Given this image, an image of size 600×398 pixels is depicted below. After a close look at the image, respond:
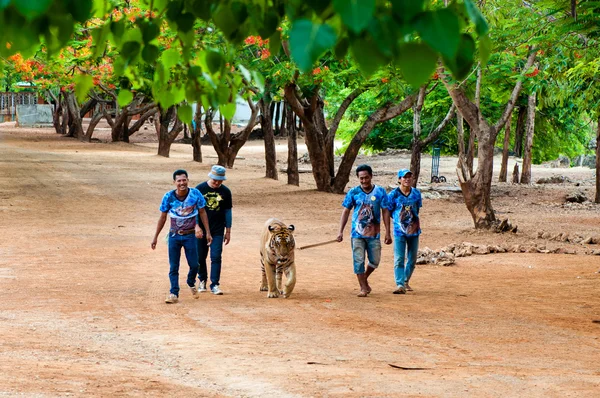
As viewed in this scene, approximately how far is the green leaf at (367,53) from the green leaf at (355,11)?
273mm

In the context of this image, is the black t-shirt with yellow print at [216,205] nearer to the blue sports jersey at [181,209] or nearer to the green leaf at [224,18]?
the blue sports jersey at [181,209]

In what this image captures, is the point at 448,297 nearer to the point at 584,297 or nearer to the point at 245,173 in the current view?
the point at 584,297

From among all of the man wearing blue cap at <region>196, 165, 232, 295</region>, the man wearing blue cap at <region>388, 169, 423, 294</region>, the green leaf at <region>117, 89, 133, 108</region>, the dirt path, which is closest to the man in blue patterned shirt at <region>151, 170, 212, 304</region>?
the dirt path

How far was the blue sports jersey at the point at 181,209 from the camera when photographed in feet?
34.8

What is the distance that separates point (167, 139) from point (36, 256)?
87.5 feet

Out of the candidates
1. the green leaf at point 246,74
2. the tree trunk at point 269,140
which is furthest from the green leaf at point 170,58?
the tree trunk at point 269,140

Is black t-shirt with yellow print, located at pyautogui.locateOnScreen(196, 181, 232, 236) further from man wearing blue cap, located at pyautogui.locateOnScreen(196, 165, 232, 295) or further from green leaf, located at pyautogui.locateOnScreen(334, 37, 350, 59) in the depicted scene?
green leaf, located at pyautogui.locateOnScreen(334, 37, 350, 59)

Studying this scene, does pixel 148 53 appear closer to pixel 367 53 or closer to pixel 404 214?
pixel 367 53

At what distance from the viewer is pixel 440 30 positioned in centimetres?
250

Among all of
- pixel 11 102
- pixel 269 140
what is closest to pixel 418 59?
pixel 269 140

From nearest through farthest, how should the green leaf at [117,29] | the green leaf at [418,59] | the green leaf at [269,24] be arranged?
the green leaf at [418,59], the green leaf at [269,24], the green leaf at [117,29]

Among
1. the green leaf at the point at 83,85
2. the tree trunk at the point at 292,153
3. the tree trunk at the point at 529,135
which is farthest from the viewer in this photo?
the tree trunk at the point at 529,135

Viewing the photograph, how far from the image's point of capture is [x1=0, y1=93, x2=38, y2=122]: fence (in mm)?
76938

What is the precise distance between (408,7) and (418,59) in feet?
0.53
